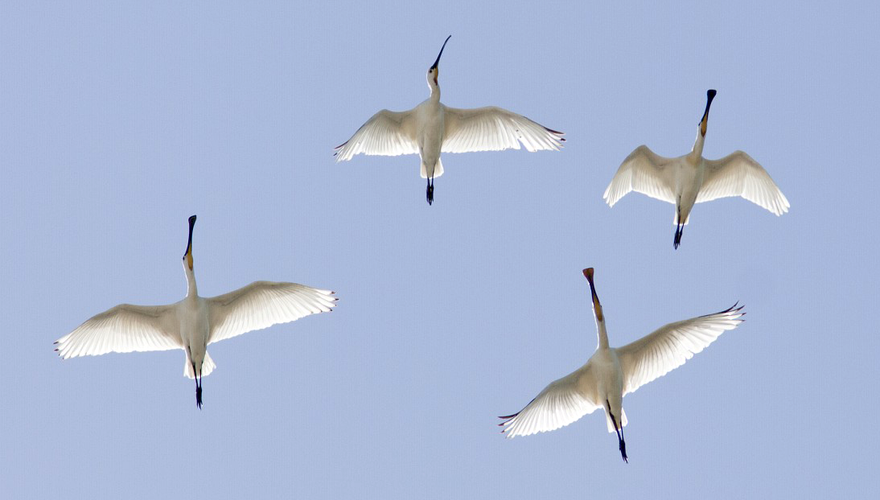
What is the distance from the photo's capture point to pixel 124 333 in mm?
18516

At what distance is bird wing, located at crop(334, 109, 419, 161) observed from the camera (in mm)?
20156

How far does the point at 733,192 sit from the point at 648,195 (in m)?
1.53

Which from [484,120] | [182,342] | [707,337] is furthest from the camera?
[484,120]

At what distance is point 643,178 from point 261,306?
6.85 m

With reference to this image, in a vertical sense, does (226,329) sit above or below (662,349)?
above

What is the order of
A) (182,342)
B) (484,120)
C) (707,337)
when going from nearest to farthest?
1. (707,337)
2. (182,342)
3. (484,120)

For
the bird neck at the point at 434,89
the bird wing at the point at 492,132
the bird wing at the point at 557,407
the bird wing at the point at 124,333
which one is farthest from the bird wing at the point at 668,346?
the bird wing at the point at 124,333

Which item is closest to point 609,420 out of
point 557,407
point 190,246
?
point 557,407

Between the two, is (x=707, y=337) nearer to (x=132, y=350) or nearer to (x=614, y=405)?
(x=614, y=405)

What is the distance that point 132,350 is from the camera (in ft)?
61.1

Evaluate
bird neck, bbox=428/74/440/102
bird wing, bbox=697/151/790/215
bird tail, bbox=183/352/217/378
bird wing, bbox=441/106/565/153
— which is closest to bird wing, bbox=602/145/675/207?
bird wing, bbox=697/151/790/215

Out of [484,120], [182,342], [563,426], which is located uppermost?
[484,120]

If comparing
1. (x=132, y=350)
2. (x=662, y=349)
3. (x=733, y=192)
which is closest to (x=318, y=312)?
(x=132, y=350)

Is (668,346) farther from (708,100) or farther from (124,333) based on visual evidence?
(124,333)
